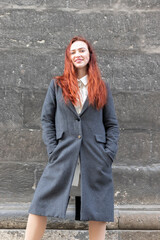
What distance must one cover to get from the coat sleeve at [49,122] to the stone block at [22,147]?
775mm

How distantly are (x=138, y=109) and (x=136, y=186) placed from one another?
75cm

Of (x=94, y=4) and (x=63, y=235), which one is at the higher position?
(x=94, y=4)

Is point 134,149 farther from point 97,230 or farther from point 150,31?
point 150,31

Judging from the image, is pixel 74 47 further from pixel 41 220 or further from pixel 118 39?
pixel 41 220

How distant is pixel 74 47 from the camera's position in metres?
3.20

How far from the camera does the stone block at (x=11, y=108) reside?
394cm

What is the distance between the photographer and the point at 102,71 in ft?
13.2

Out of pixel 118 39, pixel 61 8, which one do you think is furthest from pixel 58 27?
pixel 118 39

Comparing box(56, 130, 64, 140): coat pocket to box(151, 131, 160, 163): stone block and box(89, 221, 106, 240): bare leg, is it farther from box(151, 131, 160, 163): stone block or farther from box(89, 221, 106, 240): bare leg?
box(151, 131, 160, 163): stone block

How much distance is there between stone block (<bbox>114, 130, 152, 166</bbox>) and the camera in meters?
3.96

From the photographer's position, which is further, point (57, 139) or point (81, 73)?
point (81, 73)

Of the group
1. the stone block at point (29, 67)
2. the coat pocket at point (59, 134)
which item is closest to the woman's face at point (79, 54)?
the coat pocket at point (59, 134)

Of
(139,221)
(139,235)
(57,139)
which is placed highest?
(57,139)

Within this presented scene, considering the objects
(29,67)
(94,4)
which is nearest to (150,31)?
(94,4)
